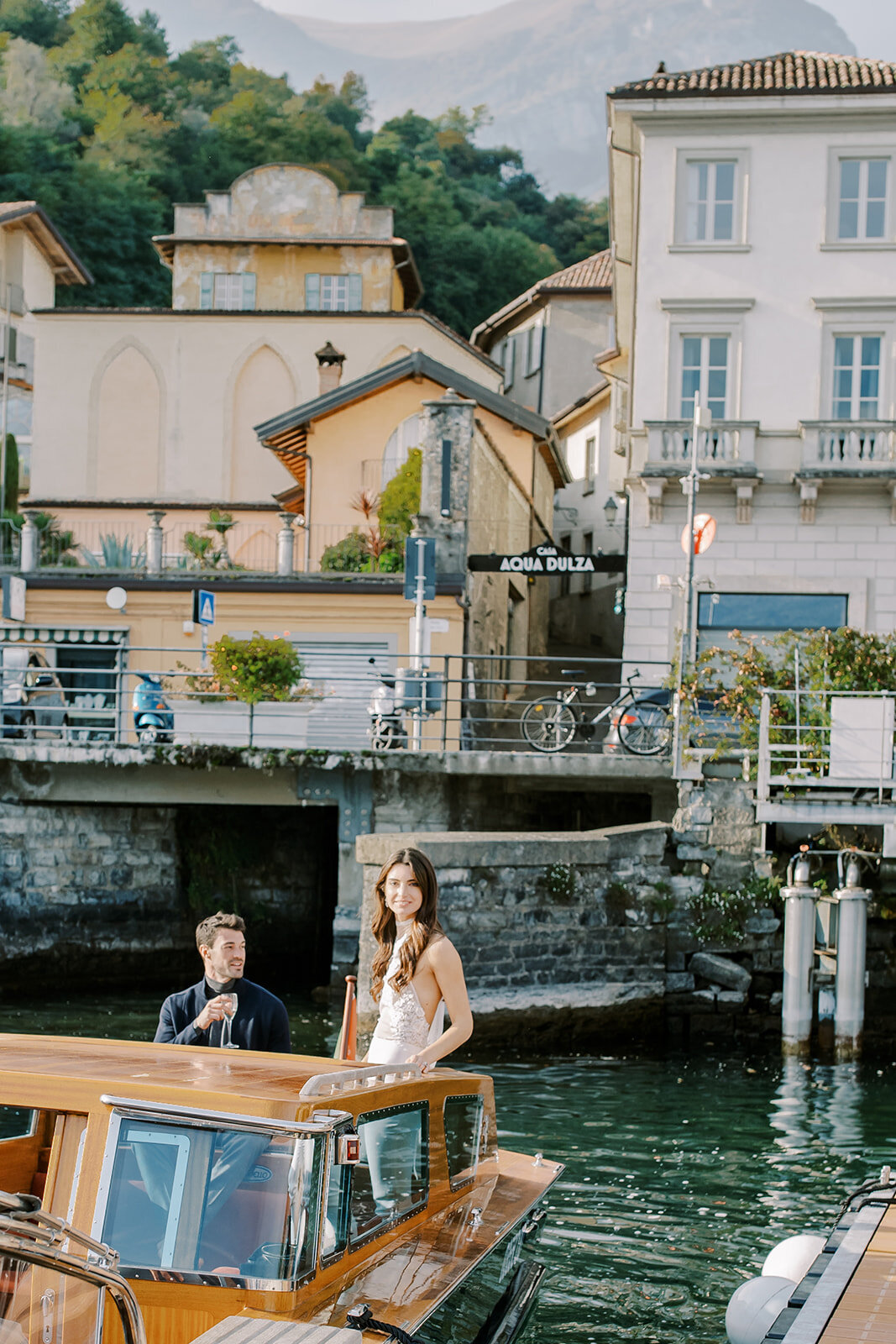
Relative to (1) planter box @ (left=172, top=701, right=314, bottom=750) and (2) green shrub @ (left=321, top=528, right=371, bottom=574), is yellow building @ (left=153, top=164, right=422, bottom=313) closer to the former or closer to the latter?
(2) green shrub @ (left=321, top=528, right=371, bottom=574)

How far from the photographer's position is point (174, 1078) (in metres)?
4.53

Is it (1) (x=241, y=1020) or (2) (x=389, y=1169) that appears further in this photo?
(1) (x=241, y=1020)

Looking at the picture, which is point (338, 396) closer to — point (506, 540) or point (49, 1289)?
point (506, 540)

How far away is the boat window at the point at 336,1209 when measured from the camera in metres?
4.37

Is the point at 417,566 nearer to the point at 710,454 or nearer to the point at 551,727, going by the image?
the point at 551,727

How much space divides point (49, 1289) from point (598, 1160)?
25.8 feet

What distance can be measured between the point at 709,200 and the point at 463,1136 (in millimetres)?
21937

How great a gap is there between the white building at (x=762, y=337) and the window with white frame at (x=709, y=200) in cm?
3

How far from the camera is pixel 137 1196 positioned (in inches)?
164

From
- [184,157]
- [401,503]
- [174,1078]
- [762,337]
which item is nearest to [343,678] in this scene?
[401,503]

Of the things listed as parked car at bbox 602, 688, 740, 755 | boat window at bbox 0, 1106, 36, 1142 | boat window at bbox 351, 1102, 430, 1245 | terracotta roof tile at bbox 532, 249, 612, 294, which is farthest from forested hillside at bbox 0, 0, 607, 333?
boat window at bbox 351, 1102, 430, 1245

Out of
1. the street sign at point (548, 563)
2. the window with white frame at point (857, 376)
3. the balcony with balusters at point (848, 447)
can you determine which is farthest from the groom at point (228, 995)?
the window with white frame at point (857, 376)

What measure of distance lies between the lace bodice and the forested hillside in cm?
4987

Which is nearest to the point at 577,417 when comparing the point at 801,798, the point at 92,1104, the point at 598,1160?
the point at 801,798
